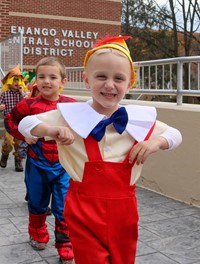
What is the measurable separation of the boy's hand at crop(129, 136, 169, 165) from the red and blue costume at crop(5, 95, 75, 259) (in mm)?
1479

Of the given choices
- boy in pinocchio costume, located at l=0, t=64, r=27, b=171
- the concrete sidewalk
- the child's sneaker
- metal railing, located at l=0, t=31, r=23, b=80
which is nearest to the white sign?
metal railing, located at l=0, t=31, r=23, b=80

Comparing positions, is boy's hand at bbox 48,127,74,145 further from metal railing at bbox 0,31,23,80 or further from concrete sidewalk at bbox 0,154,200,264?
metal railing at bbox 0,31,23,80

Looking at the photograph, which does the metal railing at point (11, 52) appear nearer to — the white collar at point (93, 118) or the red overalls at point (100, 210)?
the white collar at point (93, 118)

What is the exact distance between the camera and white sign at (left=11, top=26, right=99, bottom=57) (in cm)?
1794

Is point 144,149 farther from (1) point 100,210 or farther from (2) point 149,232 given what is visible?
(2) point 149,232

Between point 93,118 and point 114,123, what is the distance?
0.35 ft

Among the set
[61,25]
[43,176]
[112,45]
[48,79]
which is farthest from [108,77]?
[61,25]

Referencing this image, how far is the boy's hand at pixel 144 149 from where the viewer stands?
6.53 feet

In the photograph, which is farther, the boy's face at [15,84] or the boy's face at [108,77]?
the boy's face at [15,84]

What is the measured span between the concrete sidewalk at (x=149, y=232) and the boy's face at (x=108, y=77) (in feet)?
6.11

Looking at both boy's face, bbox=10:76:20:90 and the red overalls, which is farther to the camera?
boy's face, bbox=10:76:20:90

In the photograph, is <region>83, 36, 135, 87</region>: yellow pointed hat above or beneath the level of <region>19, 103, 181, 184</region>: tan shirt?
above

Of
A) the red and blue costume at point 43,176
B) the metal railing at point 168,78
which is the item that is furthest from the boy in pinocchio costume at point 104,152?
the metal railing at point 168,78

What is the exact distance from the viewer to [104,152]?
206cm
